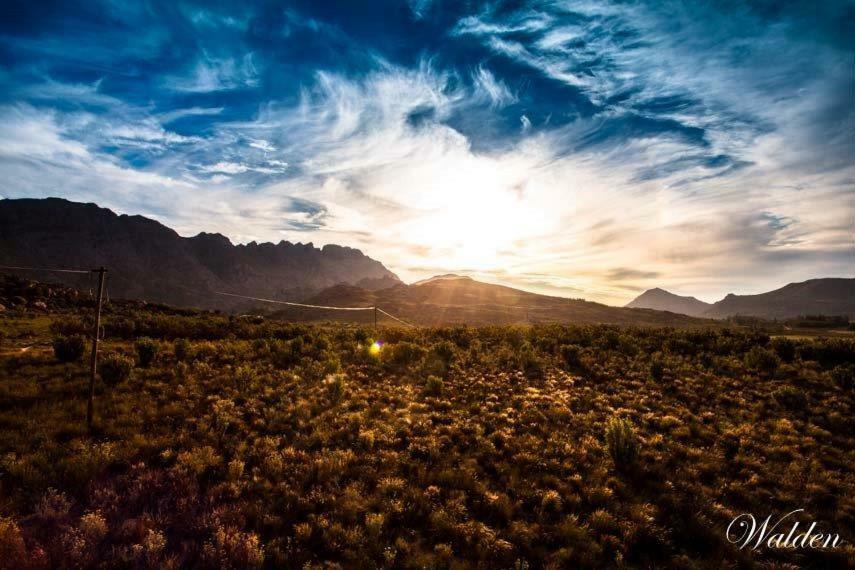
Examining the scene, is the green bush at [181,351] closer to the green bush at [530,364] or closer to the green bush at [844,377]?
the green bush at [530,364]

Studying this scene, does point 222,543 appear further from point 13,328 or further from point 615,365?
point 13,328

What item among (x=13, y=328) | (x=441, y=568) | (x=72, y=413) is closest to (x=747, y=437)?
(x=441, y=568)

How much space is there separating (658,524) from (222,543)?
890cm

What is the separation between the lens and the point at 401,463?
9977 millimetres

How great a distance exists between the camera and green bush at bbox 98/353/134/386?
562 inches

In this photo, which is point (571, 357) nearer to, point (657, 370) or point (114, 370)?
point (657, 370)

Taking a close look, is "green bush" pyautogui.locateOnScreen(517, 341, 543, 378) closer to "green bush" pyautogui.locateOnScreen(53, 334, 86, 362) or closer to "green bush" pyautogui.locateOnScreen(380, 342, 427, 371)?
"green bush" pyautogui.locateOnScreen(380, 342, 427, 371)

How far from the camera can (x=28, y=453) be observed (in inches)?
348

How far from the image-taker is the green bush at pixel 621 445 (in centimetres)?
1045

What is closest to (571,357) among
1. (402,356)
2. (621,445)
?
(402,356)

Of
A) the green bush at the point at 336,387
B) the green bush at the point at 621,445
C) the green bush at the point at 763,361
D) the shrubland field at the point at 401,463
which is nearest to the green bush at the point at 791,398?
the shrubland field at the point at 401,463

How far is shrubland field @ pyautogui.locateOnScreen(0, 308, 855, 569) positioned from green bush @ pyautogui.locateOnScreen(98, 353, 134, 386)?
8cm

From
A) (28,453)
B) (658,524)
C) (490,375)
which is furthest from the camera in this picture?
(490,375)

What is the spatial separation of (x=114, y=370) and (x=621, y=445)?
1853cm
